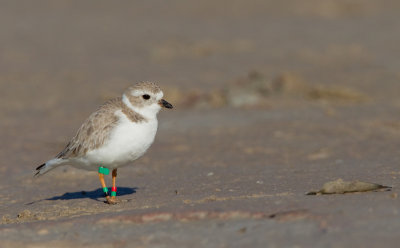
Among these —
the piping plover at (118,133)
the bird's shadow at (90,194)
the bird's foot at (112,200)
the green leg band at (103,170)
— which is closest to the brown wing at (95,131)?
the piping plover at (118,133)

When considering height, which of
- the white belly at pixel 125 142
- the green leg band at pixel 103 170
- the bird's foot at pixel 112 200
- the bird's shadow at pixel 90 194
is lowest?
the bird's foot at pixel 112 200

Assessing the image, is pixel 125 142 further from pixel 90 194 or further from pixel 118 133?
pixel 90 194

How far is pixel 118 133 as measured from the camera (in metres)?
6.76

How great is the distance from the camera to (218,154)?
32.2 feet

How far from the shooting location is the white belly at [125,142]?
674 centimetres

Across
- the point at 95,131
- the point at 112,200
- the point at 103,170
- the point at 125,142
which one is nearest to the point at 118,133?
the point at 125,142

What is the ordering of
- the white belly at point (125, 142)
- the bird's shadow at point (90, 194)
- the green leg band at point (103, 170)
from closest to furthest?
the white belly at point (125, 142), the green leg band at point (103, 170), the bird's shadow at point (90, 194)

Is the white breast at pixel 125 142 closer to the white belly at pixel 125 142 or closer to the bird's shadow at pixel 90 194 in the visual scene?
the white belly at pixel 125 142

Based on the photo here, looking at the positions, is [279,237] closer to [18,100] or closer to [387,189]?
[387,189]

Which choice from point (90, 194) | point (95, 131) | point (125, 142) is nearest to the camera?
point (125, 142)

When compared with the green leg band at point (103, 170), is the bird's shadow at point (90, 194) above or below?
below

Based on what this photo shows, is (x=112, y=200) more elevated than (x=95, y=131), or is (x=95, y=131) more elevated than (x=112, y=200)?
(x=95, y=131)

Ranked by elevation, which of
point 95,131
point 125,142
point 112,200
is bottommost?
point 112,200

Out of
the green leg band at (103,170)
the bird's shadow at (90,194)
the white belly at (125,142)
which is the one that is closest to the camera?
the white belly at (125,142)
